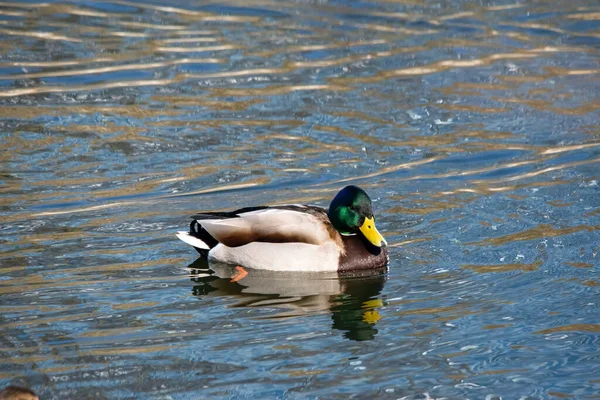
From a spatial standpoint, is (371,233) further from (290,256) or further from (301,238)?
(290,256)

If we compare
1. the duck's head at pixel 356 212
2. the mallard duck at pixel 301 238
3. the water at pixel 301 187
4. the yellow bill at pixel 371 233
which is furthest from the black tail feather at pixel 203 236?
the yellow bill at pixel 371 233

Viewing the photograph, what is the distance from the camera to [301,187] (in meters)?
10.6

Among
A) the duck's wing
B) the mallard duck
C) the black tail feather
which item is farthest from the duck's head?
the black tail feather

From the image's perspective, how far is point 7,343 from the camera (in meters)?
7.05

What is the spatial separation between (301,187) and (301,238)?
1.84 m

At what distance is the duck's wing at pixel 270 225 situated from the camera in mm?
8750

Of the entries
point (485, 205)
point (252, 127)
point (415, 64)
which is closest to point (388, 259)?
point (485, 205)

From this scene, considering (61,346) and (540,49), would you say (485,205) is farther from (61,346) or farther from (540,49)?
(540,49)

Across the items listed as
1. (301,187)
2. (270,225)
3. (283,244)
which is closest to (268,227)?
(270,225)

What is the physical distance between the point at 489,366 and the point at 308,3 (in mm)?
11055

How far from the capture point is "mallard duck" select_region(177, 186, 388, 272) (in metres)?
8.74

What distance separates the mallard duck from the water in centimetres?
18

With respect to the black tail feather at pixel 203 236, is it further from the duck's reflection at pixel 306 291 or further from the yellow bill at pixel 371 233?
the yellow bill at pixel 371 233

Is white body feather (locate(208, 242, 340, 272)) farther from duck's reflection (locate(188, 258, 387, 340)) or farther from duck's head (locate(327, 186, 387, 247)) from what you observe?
duck's head (locate(327, 186, 387, 247))
